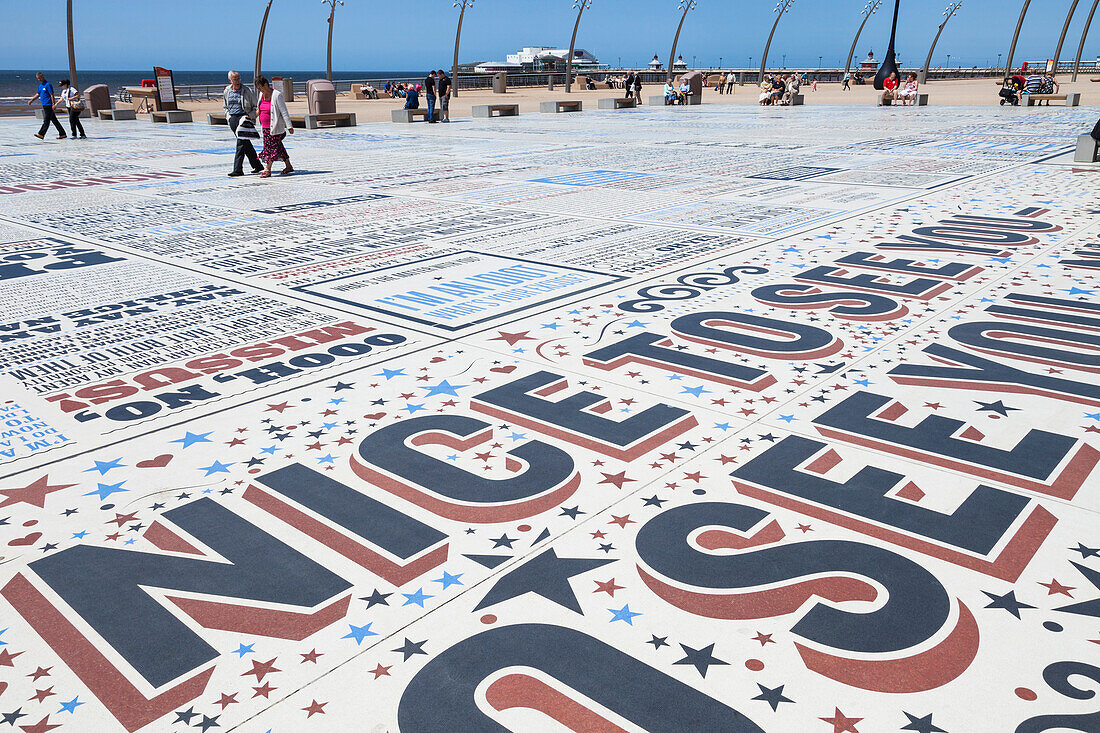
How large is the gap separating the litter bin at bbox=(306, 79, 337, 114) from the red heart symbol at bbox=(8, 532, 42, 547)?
93.0ft

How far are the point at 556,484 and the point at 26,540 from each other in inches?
86.7

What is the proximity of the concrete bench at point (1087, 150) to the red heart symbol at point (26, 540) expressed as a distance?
16.5 metres

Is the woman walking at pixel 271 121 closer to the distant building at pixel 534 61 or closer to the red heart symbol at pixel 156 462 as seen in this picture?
the red heart symbol at pixel 156 462

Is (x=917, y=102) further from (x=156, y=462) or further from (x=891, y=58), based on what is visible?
(x=156, y=462)

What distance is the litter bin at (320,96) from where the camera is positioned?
29.9m

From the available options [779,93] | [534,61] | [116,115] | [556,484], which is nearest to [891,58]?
[779,93]

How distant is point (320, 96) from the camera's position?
30.1 meters

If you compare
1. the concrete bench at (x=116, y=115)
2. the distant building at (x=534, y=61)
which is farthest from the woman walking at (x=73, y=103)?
the distant building at (x=534, y=61)

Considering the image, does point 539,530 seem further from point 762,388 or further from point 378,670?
point 762,388

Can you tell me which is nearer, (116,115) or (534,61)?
(116,115)

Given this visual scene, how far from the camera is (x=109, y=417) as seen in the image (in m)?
4.88

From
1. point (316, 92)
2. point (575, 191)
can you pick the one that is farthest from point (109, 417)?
point (316, 92)

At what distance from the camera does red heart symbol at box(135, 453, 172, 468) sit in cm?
430

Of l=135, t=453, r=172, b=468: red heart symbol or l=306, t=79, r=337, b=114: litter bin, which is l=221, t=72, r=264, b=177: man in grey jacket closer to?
l=135, t=453, r=172, b=468: red heart symbol
